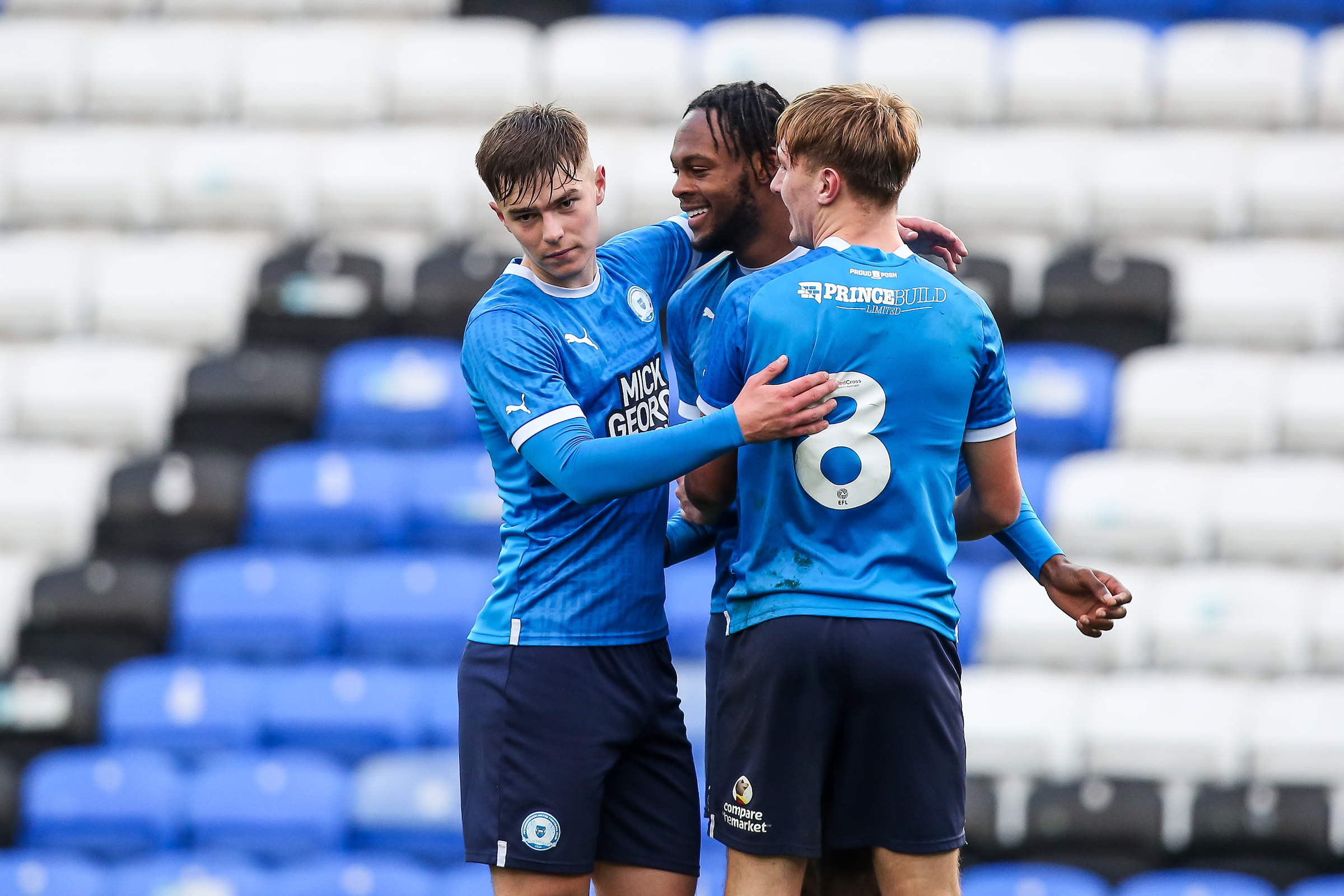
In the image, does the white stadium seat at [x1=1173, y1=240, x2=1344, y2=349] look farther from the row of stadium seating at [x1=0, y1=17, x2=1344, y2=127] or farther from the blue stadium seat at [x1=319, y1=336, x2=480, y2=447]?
the blue stadium seat at [x1=319, y1=336, x2=480, y2=447]

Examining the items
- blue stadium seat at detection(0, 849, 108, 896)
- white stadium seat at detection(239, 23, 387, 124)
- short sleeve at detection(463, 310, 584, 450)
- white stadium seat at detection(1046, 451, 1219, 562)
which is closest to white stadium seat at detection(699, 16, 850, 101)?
white stadium seat at detection(239, 23, 387, 124)

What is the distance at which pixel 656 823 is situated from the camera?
2.96m

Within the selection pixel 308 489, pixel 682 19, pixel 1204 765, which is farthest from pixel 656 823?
pixel 682 19

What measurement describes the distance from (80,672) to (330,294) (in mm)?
1944

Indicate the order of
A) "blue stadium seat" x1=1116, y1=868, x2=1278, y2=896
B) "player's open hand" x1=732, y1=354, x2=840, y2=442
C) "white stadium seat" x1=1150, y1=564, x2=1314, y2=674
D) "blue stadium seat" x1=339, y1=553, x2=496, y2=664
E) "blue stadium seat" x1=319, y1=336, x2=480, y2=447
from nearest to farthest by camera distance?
1. "player's open hand" x1=732, y1=354, x2=840, y2=442
2. "blue stadium seat" x1=1116, y1=868, x2=1278, y2=896
3. "white stadium seat" x1=1150, y1=564, x2=1314, y2=674
4. "blue stadium seat" x1=339, y1=553, x2=496, y2=664
5. "blue stadium seat" x1=319, y1=336, x2=480, y2=447

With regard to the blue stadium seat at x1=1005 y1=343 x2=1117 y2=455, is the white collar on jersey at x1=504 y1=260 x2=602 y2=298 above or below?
above

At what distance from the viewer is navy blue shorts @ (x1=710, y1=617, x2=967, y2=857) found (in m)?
2.60

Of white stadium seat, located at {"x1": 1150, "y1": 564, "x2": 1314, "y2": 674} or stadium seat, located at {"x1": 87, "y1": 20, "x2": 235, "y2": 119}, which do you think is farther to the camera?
stadium seat, located at {"x1": 87, "y1": 20, "x2": 235, "y2": 119}

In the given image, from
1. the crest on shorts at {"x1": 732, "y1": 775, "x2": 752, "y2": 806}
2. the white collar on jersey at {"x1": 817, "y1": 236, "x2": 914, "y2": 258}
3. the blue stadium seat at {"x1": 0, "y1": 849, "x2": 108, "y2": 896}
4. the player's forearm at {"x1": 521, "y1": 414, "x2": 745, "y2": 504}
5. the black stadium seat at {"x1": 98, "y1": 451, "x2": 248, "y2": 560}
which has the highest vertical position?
the white collar on jersey at {"x1": 817, "y1": 236, "x2": 914, "y2": 258}

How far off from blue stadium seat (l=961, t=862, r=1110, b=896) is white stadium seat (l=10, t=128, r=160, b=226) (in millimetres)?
4903

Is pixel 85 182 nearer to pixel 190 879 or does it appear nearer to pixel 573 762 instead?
pixel 190 879

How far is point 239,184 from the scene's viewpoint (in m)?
7.37

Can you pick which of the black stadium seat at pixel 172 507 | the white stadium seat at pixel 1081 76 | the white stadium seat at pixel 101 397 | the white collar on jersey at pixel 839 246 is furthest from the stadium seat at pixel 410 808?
the white stadium seat at pixel 1081 76

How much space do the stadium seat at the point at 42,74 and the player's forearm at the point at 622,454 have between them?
19.8 feet
